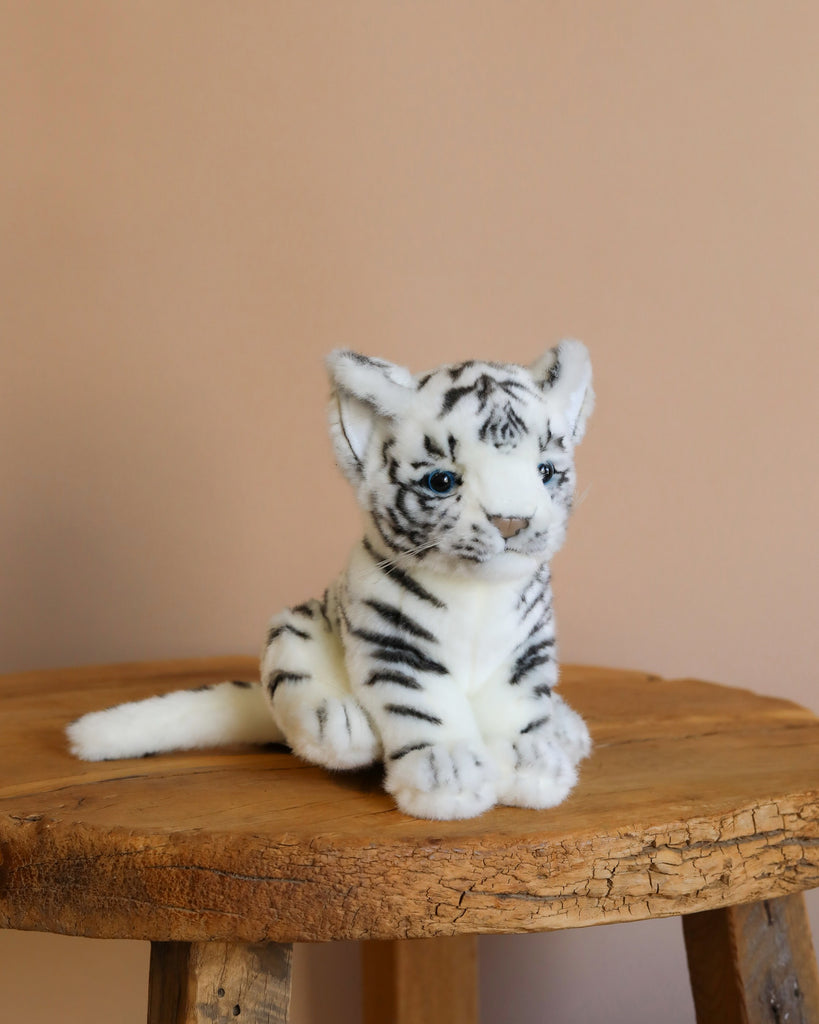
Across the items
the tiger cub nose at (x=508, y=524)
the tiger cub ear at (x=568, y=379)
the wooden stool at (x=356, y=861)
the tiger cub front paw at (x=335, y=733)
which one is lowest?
the wooden stool at (x=356, y=861)

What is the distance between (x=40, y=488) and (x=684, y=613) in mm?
791

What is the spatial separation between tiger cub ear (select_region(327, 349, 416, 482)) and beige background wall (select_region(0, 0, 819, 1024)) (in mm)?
590

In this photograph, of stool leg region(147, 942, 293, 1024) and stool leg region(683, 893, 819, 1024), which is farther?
stool leg region(683, 893, 819, 1024)

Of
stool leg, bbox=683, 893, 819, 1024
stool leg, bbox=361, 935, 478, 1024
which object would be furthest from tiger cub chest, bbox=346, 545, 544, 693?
stool leg, bbox=361, 935, 478, 1024

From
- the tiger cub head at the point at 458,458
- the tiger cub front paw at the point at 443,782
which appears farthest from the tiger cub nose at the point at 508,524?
the tiger cub front paw at the point at 443,782

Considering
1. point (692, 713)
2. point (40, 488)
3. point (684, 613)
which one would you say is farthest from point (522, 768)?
point (40, 488)

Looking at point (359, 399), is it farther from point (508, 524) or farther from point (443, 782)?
point (443, 782)

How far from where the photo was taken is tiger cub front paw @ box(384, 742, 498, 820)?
2.00ft

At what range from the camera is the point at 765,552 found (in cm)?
126

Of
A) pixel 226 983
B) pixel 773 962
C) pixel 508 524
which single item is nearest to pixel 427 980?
pixel 773 962

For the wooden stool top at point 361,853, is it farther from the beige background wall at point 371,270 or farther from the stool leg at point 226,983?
the beige background wall at point 371,270

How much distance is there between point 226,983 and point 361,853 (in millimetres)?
136

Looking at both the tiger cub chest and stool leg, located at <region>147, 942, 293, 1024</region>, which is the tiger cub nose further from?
stool leg, located at <region>147, 942, 293, 1024</region>

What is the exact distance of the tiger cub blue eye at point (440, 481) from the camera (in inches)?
24.9
